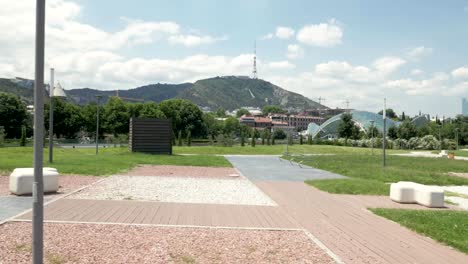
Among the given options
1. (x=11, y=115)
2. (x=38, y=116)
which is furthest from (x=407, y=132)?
(x=38, y=116)

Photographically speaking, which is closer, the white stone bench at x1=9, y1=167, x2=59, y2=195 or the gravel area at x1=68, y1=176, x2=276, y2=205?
the white stone bench at x1=9, y1=167, x2=59, y2=195

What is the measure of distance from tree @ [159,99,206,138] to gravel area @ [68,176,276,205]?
67.8 meters

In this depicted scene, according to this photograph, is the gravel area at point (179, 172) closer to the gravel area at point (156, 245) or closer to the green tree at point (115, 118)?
the gravel area at point (156, 245)

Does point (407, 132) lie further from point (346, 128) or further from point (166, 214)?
point (166, 214)

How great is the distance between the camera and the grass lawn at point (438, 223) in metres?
7.80

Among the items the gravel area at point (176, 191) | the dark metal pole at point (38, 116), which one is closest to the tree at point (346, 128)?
the gravel area at point (176, 191)

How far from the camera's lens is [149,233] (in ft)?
A: 23.9

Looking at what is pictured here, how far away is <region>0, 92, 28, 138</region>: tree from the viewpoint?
70188 mm

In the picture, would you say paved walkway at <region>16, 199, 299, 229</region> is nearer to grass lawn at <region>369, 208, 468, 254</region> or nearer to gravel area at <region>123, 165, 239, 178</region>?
grass lawn at <region>369, 208, 468, 254</region>

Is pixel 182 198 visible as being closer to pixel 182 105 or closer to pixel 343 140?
pixel 343 140

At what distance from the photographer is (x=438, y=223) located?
30.0 ft

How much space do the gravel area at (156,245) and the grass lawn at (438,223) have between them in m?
2.50

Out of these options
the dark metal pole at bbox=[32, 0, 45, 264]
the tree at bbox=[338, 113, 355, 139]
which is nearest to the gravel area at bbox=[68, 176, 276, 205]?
the dark metal pole at bbox=[32, 0, 45, 264]

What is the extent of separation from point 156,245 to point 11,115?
239 feet
